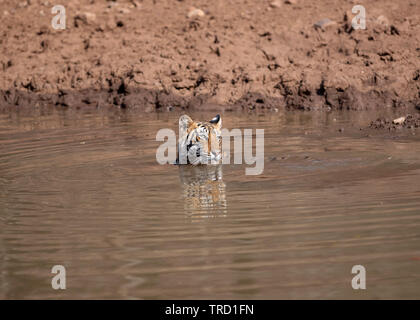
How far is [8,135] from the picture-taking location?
1373 cm

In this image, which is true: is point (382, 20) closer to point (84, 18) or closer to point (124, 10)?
point (124, 10)

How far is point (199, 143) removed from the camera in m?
10.4

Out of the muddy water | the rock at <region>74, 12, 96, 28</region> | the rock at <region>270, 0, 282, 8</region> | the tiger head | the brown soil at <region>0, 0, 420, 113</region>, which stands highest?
the rock at <region>270, 0, 282, 8</region>

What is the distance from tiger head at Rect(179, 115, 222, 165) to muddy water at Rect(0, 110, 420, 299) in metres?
0.29

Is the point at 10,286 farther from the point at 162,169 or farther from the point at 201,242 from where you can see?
the point at 162,169

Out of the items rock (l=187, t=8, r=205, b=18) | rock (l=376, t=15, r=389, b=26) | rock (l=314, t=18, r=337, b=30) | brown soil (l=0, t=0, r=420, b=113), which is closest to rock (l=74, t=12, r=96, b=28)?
brown soil (l=0, t=0, r=420, b=113)

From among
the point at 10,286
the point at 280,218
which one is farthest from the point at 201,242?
the point at 10,286

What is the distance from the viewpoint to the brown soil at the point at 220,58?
1641cm

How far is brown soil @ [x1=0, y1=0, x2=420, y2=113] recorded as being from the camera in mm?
16406

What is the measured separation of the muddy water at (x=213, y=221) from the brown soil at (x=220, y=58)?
4.19 meters

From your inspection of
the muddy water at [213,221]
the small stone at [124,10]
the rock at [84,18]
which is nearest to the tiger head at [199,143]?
the muddy water at [213,221]

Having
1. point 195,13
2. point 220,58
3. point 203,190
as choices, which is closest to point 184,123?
point 203,190

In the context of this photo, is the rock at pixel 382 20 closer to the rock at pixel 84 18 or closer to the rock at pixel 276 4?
the rock at pixel 276 4

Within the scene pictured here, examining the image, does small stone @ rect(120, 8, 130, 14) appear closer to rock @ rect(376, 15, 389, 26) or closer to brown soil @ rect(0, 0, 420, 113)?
brown soil @ rect(0, 0, 420, 113)
